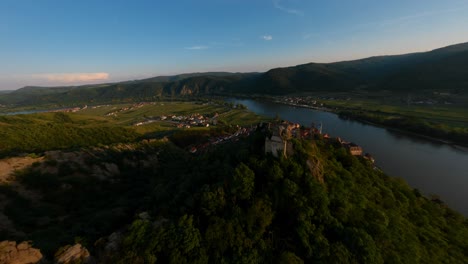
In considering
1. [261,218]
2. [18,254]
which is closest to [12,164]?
[18,254]

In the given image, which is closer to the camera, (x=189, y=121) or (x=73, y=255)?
(x=73, y=255)

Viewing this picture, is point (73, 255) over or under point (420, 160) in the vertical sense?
over

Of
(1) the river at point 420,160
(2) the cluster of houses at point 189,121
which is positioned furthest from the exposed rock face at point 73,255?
(2) the cluster of houses at point 189,121

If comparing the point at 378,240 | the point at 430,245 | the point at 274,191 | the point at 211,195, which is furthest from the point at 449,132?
the point at 211,195

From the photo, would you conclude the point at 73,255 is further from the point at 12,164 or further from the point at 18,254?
the point at 12,164

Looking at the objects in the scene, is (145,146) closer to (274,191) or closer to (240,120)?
(274,191)

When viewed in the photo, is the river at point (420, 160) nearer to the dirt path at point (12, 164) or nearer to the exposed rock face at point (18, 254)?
the exposed rock face at point (18, 254)

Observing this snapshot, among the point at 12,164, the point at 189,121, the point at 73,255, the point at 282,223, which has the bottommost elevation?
the point at 189,121
